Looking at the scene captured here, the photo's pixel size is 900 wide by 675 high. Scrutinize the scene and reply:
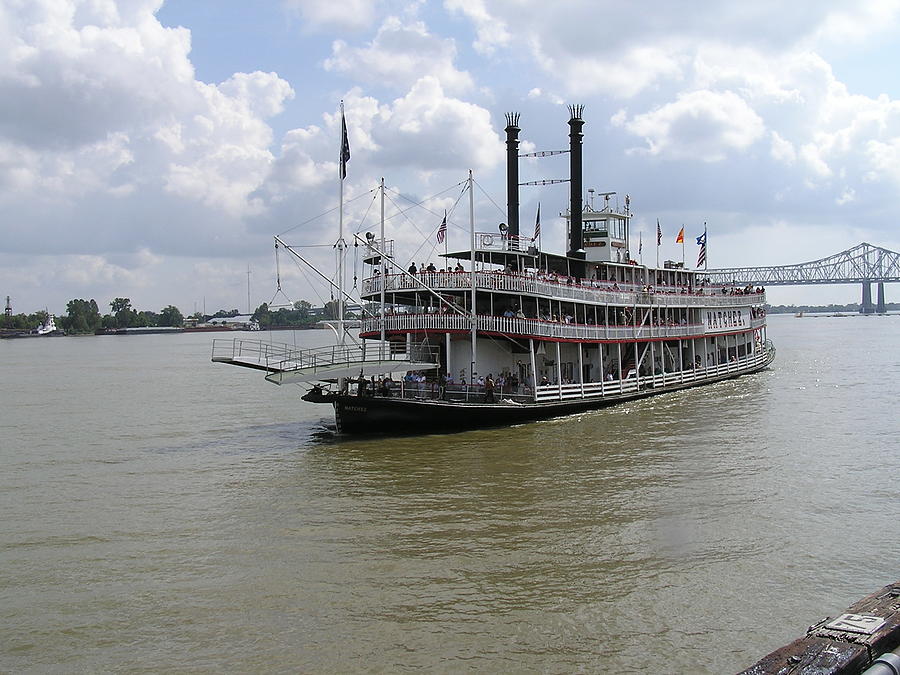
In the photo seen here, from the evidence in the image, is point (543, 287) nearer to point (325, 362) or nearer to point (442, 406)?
point (442, 406)

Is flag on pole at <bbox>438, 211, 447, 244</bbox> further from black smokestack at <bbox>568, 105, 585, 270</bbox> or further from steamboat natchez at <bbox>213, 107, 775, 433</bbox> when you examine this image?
black smokestack at <bbox>568, 105, 585, 270</bbox>

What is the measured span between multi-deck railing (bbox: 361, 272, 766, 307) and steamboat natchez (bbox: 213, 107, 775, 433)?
2.3 inches

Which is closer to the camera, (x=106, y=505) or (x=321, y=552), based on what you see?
(x=321, y=552)

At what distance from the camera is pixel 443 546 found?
15.5 m

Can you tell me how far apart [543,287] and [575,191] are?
11674mm

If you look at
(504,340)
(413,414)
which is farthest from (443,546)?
(504,340)

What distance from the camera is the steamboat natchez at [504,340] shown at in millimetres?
27594

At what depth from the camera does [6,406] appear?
137 ft

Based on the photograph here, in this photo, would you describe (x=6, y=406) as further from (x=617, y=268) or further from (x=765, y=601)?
(x=765, y=601)

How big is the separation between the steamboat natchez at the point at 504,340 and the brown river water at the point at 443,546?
4.79ft

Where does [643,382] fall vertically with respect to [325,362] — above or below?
below

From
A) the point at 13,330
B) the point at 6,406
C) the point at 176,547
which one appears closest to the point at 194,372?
the point at 6,406

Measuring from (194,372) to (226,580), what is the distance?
189ft

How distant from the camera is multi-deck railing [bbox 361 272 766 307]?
29.6m
